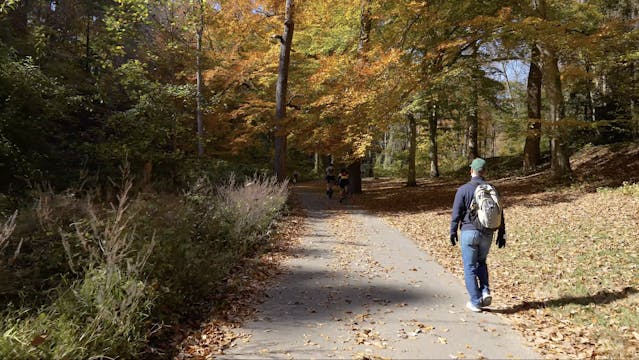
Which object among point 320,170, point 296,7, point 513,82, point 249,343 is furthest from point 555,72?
point 320,170

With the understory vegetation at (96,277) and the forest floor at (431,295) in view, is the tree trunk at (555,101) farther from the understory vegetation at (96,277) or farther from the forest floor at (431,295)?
the understory vegetation at (96,277)

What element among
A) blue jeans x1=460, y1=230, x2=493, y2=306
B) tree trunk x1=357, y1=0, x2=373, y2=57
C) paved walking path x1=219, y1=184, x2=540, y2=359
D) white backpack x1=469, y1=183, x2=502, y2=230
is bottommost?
paved walking path x1=219, y1=184, x2=540, y2=359

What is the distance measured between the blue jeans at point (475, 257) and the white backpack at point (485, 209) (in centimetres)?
14

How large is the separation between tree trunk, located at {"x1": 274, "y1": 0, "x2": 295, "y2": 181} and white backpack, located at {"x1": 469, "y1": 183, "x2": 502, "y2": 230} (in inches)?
460

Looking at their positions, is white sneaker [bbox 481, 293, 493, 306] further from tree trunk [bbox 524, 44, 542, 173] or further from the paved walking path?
tree trunk [bbox 524, 44, 542, 173]

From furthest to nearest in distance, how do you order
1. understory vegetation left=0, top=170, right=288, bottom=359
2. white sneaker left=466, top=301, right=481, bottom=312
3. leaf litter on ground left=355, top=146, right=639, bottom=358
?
white sneaker left=466, top=301, right=481, bottom=312
leaf litter on ground left=355, top=146, right=639, bottom=358
understory vegetation left=0, top=170, right=288, bottom=359

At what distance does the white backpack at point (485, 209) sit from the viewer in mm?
4938

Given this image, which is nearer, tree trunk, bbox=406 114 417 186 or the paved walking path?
the paved walking path

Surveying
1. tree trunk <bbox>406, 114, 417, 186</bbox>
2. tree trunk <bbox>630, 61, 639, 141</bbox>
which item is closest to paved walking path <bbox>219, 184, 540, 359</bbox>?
tree trunk <bbox>630, 61, 639, 141</bbox>

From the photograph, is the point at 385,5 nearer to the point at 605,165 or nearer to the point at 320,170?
the point at 605,165

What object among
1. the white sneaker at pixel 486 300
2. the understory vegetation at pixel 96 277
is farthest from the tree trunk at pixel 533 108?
the understory vegetation at pixel 96 277

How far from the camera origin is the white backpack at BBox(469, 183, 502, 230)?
4938 mm

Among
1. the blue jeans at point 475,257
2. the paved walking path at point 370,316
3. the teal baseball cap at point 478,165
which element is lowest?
the paved walking path at point 370,316

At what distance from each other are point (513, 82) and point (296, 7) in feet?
88.0
